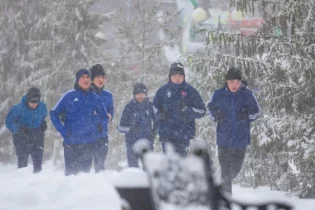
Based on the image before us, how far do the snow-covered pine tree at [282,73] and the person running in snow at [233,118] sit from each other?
1241 mm

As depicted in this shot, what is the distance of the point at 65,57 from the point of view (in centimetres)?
1928

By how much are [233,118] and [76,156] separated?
2.93 m

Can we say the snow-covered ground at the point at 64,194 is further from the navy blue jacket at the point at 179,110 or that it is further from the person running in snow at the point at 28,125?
the person running in snow at the point at 28,125

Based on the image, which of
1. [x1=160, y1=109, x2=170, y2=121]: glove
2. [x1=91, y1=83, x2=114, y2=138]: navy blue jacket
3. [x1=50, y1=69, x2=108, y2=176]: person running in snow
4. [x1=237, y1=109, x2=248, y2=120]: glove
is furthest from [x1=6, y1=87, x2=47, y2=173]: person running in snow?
[x1=237, y1=109, x2=248, y2=120]: glove

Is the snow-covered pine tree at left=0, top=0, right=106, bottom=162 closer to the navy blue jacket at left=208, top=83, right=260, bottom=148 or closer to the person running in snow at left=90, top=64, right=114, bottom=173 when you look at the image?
the person running in snow at left=90, top=64, right=114, bottom=173

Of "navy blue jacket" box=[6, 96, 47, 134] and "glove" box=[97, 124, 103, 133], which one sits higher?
"navy blue jacket" box=[6, 96, 47, 134]

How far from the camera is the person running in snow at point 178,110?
28.4ft

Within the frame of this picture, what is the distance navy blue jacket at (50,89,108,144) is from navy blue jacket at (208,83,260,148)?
2.32 metres

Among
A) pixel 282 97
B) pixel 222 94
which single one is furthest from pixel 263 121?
pixel 222 94

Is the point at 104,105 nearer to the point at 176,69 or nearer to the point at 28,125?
the point at 176,69

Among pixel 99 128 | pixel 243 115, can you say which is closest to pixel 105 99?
pixel 99 128

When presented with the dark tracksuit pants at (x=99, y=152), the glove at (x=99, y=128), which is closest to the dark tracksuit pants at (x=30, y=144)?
the dark tracksuit pants at (x=99, y=152)

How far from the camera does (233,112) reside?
799 centimetres

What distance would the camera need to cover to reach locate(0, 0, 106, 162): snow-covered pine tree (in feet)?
62.3
